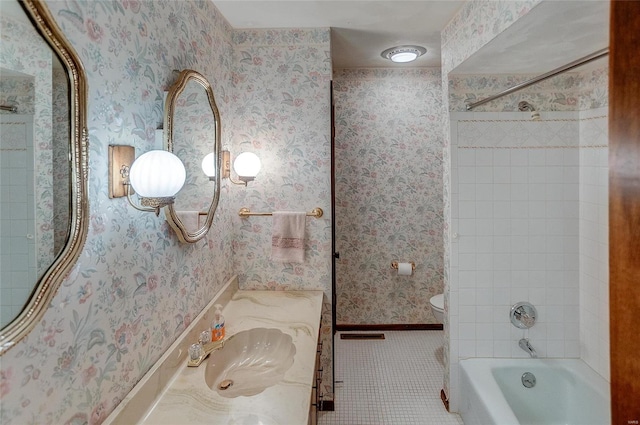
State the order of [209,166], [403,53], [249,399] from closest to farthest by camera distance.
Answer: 1. [249,399]
2. [209,166]
3. [403,53]

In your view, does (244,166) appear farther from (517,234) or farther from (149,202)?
(517,234)

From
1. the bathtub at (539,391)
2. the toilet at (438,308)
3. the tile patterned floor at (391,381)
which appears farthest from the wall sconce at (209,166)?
the toilet at (438,308)

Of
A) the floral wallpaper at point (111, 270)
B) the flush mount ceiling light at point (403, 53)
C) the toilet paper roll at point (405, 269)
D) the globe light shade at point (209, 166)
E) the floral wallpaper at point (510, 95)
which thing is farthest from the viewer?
the toilet paper roll at point (405, 269)

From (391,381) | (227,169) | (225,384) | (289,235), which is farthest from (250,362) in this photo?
(391,381)

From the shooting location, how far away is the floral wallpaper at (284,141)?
226 cm

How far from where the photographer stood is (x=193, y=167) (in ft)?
5.24

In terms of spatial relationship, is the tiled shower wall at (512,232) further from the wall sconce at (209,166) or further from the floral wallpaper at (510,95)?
the wall sconce at (209,166)

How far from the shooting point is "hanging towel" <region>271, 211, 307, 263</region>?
2240 millimetres

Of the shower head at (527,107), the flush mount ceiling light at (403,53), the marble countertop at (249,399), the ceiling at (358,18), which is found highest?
the flush mount ceiling light at (403,53)

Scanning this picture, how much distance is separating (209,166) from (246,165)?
0.99ft

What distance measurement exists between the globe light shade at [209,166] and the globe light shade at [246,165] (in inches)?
8.7

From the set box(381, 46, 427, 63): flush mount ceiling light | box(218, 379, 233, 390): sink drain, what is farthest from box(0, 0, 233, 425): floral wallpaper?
box(381, 46, 427, 63): flush mount ceiling light

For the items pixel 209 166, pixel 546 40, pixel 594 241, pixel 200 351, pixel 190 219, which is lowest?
pixel 200 351

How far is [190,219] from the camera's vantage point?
1.57 m
